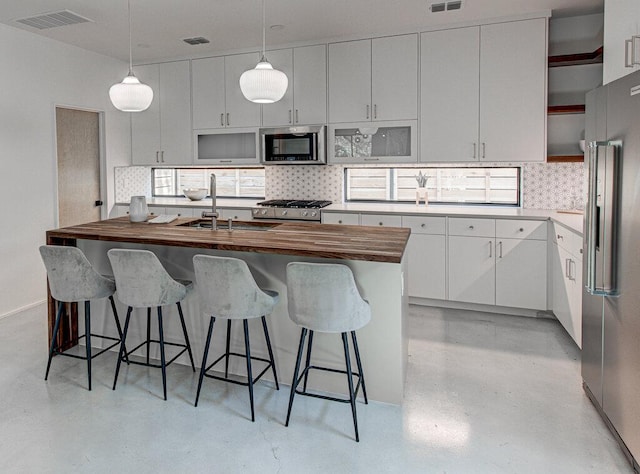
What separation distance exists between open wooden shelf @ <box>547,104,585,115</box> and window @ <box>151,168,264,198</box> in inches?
127

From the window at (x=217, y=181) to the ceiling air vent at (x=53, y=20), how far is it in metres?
2.29

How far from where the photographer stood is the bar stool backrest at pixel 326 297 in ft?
7.35

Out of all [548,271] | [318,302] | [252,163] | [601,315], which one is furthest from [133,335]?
[548,271]

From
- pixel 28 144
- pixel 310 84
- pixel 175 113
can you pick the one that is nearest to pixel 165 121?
pixel 175 113

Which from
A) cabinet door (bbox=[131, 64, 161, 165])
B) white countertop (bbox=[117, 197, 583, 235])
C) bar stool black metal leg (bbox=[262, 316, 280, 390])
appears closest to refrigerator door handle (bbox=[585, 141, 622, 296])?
white countertop (bbox=[117, 197, 583, 235])

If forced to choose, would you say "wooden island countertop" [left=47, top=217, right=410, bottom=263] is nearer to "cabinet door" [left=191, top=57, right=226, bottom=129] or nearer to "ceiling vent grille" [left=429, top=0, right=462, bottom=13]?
"ceiling vent grille" [left=429, top=0, right=462, bottom=13]

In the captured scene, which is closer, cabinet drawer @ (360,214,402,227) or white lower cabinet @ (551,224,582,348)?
white lower cabinet @ (551,224,582,348)

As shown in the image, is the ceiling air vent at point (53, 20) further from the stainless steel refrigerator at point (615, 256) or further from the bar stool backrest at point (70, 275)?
the stainless steel refrigerator at point (615, 256)

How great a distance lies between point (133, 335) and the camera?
3.32 m

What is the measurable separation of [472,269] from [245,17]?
121 inches

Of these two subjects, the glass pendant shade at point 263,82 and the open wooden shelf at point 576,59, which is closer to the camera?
the glass pendant shade at point 263,82

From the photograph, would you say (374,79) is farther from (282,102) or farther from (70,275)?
(70,275)

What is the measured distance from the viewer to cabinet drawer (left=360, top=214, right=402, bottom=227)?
442 centimetres

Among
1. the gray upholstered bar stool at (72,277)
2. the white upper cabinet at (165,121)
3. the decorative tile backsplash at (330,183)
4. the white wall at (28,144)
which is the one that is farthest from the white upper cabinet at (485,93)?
the white wall at (28,144)
